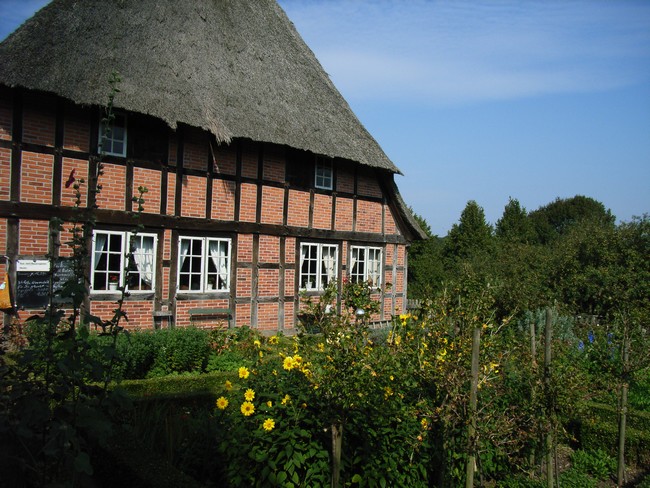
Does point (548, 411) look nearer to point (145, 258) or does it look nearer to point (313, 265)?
point (145, 258)

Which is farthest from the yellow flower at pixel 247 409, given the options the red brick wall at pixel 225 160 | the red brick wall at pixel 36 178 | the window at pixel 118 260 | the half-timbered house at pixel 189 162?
the red brick wall at pixel 225 160

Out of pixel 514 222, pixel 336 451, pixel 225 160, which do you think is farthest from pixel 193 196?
pixel 514 222

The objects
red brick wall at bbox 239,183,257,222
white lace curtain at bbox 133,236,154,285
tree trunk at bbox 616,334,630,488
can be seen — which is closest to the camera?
tree trunk at bbox 616,334,630,488

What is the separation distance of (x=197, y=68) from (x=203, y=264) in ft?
13.3

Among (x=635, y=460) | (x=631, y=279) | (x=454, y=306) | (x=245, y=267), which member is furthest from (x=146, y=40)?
(x=631, y=279)

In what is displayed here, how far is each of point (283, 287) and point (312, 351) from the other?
8.02 m

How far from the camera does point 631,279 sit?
597 inches

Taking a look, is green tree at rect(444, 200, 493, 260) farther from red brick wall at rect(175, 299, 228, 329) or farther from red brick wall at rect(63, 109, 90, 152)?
red brick wall at rect(63, 109, 90, 152)

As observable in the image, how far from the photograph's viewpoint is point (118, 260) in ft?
32.2

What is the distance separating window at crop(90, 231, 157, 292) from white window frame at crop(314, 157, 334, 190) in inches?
171

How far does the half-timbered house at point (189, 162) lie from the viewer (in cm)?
888

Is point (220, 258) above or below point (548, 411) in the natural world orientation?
above

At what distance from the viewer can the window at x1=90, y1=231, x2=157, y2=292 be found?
Answer: 954 cm

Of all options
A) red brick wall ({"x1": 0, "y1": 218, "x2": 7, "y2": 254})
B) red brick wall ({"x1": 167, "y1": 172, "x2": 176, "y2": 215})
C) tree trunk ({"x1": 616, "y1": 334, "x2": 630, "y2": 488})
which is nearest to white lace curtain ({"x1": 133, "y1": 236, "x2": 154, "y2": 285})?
red brick wall ({"x1": 167, "y1": 172, "x2": 176, "y2": 215})
